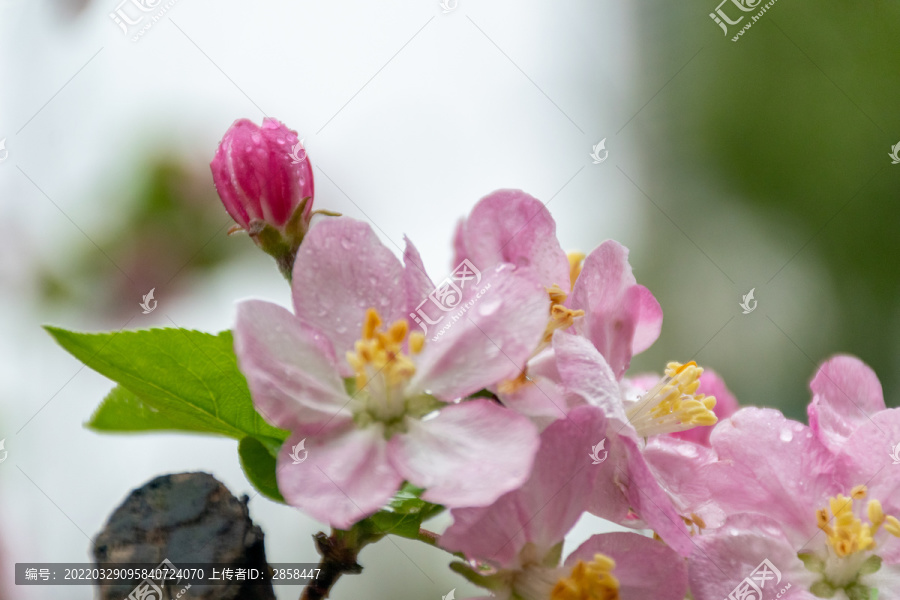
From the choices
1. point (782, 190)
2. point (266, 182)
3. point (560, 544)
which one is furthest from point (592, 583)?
point (782, 190)

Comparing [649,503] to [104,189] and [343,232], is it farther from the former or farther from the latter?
[104,189]

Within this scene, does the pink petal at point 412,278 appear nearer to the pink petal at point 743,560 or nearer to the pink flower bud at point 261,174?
the pink flower bud at point 261,174

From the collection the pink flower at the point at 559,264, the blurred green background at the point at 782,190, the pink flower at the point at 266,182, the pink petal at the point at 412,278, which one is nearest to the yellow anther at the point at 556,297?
the pink flower at the point at 559,264

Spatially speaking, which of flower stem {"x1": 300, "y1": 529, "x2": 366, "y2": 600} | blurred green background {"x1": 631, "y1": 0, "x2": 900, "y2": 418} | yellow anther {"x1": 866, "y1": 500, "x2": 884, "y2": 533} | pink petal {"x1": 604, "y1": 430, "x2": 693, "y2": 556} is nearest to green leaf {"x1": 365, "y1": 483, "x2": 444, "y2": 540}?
flower stem {"x1": 300, "y1": 529, "x2": 366, "y2": 600}

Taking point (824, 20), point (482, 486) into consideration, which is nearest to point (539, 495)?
point (482, 486)

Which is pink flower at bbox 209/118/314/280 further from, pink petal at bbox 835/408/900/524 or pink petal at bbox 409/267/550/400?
pink petal at bbox 835/408/900/524

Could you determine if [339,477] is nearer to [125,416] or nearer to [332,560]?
[332,560]
